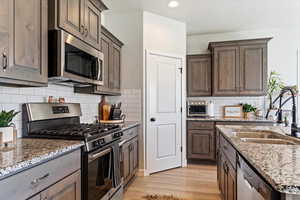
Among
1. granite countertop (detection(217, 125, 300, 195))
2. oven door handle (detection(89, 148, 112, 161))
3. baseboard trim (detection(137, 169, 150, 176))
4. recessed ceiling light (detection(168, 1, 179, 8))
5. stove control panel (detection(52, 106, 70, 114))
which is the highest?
recessed ceiling light (detection(168, 1, 179, 8))

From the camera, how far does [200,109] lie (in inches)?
174

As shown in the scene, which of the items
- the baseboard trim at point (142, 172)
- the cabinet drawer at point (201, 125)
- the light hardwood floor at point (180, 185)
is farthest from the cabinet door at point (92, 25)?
the cabinet drawer at point (201, 125)

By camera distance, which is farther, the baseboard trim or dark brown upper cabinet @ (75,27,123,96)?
the baseboard trim

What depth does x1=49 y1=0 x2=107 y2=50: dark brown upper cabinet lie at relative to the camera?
5.53ft

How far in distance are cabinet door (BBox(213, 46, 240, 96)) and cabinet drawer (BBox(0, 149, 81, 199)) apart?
343 centimetres

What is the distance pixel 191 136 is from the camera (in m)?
4.10

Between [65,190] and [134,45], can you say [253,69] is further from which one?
[65,190]

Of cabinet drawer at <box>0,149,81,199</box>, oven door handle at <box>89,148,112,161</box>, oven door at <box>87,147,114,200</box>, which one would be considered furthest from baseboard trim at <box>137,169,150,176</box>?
cabinet drawer at <box>0,149,81,199</box>

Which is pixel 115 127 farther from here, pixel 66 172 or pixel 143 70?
pixel 143 70

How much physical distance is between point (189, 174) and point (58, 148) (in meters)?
2.71

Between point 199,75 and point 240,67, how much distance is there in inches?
32.7

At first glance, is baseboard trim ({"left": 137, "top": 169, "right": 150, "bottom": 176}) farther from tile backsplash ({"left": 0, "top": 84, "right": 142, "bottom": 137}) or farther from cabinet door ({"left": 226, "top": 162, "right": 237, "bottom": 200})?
cabinet door ({"left": 226, "top": 162, "right": 237, "bottom": 200})

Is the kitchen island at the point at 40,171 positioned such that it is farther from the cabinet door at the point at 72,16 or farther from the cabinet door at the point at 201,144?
the cabinet door at the point at 201,144

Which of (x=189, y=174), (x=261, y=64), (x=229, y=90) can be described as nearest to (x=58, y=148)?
(x=189, y=174)
